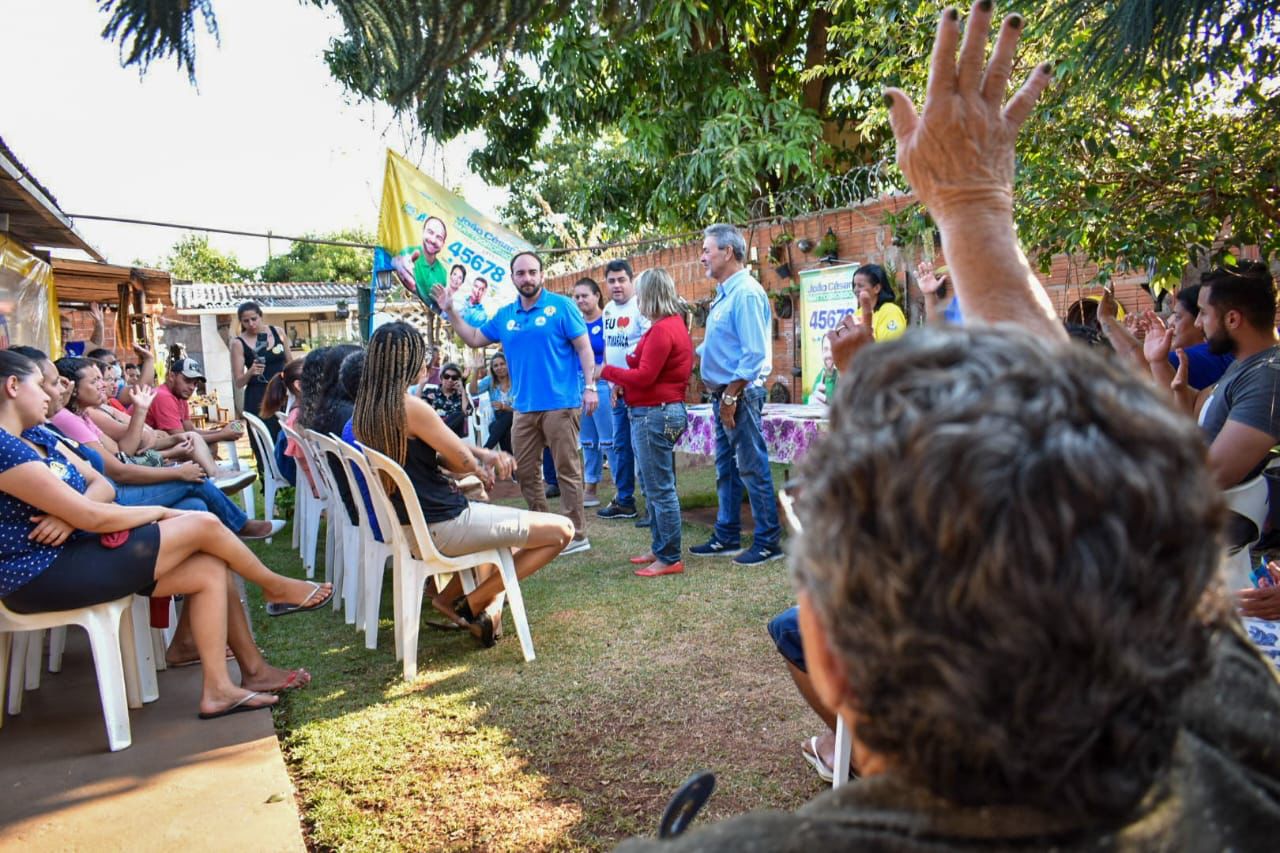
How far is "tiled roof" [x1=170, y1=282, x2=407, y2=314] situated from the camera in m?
29.3

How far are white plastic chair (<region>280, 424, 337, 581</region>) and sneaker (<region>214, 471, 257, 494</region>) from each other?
36 centimetres

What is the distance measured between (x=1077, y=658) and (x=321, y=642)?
4.50 m

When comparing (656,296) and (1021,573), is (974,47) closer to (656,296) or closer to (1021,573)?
(1021,573)

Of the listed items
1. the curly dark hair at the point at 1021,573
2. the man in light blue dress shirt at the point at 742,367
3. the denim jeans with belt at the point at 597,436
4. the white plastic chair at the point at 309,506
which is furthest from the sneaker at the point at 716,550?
the curly dark hair at the point at 1021,573

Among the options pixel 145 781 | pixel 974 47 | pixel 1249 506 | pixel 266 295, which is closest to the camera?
pixel 974 47

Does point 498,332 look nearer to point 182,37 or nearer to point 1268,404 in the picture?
point 1268,404

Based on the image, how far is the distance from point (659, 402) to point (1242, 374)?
10.6 ft

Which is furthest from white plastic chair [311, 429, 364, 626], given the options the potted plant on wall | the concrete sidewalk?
the potted plant on wall

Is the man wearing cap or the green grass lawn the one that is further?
the man wearing cap

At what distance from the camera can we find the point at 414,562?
4.08 metres

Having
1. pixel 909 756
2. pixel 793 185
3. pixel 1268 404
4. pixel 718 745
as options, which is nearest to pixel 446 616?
pixel 718 745

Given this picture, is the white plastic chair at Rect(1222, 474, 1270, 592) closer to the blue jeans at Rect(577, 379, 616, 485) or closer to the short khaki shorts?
the short khaki shorts

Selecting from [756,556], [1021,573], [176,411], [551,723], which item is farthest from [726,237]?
[1021,573]

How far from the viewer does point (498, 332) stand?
6246 millimetres
